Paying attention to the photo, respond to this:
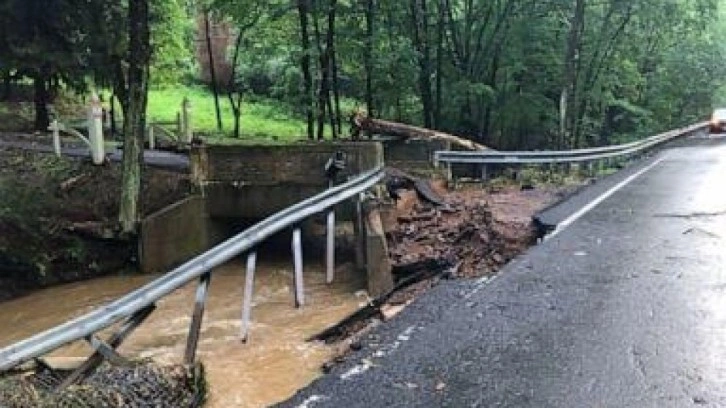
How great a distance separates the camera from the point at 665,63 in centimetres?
4128

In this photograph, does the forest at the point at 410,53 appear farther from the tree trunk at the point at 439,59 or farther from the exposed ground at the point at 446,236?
the exposed ground at the point at 446,236

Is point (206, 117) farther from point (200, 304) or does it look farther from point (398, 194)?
point (200, 304)

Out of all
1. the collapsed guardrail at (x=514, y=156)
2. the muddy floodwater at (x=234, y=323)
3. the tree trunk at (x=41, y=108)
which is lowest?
the muddy floodwater at (x=234, y=323)

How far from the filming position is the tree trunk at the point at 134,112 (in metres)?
15.9

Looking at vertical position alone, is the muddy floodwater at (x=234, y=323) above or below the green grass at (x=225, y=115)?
below

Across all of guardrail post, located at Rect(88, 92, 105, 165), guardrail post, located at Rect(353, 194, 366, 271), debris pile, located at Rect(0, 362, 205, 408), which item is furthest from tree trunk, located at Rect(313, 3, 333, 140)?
debris pile, located at Rect(0, 362, 205, 408)

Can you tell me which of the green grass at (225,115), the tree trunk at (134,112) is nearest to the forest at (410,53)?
the green grass at (225,115)

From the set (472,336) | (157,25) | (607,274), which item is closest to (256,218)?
(607,274)

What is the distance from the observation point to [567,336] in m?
6.21

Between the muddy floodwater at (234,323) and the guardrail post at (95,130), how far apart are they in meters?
3.75

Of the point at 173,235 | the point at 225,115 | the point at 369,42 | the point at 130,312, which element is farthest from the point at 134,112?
the point at 225,115

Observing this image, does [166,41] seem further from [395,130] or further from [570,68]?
[395,130]

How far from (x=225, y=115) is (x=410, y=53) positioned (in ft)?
57.2

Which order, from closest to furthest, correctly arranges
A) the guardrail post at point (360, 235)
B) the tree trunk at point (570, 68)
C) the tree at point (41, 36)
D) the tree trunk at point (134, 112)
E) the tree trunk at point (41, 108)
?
1. the guardrail post at point (360, 235)
2. the tree trunk at point (134, 112)
3. the tree at point (41, 36)
4. the tree trunk at point (570, 68)
5. the tree trunk at point (41, 108)
